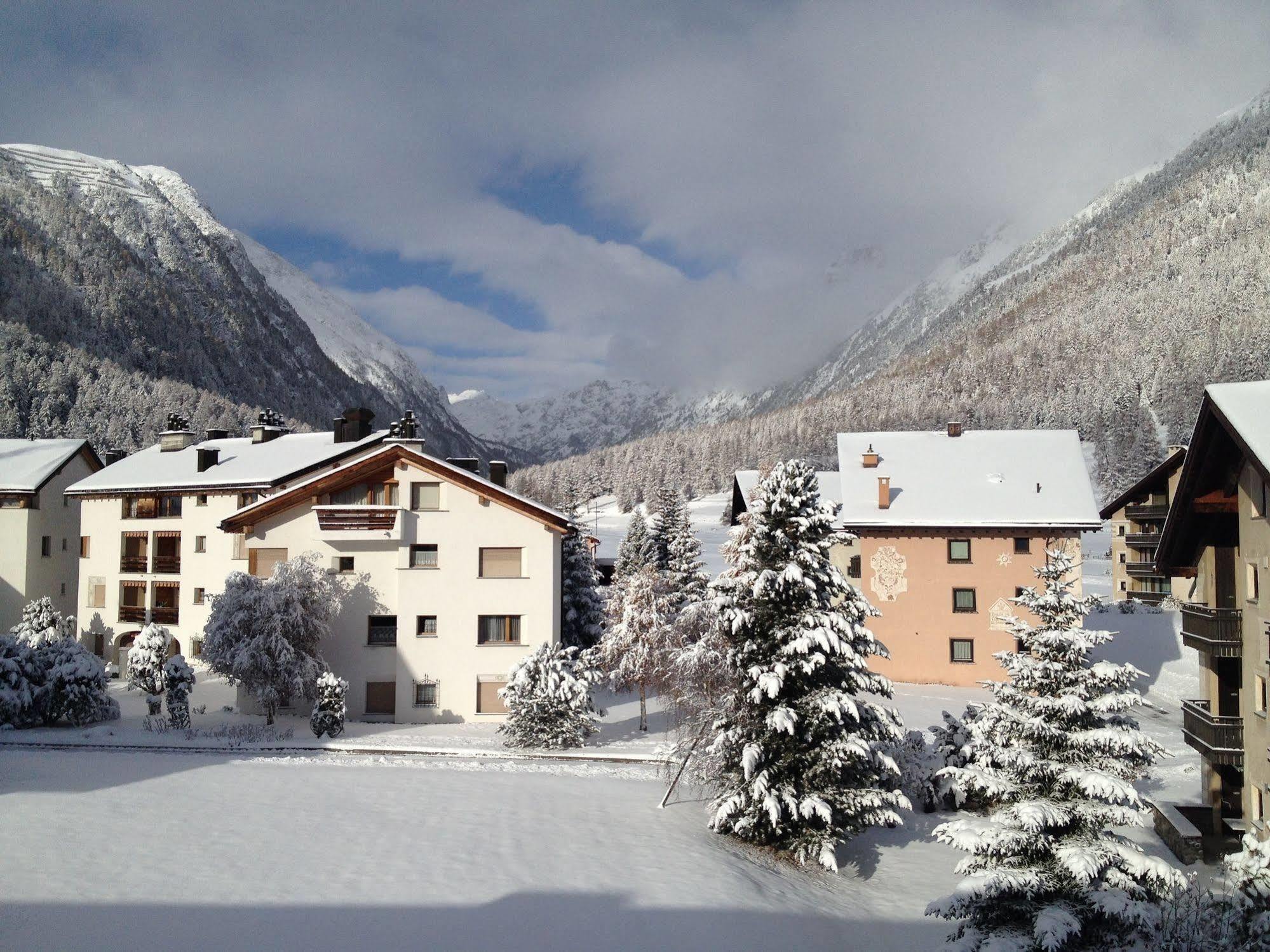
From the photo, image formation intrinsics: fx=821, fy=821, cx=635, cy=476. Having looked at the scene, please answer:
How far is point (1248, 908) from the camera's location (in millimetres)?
11648

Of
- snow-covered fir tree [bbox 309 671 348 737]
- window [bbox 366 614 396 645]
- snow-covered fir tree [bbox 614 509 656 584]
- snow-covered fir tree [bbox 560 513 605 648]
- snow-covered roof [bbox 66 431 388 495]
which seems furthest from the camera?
snow-covered fir tree [bbox 614 509 656 584]

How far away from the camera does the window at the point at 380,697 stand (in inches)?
1302

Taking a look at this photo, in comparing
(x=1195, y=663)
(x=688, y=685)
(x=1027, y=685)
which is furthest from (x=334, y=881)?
(x=1195, y=663)

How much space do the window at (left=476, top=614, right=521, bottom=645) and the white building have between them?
3274 cm

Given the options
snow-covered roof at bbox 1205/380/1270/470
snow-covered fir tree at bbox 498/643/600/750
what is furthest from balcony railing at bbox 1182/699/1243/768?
snow-covered fir tree at bbox 498/643/600/750

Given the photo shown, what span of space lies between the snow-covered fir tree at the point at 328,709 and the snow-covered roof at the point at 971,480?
84.4 ft

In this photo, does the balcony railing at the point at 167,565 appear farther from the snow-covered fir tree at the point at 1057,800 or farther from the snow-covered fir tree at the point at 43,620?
the snow-covered fir tree at the point at 1057,800

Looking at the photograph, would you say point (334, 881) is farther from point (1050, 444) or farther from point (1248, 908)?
point (1050, 444)

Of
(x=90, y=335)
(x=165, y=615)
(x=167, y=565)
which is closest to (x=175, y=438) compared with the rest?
(x=167, y=565)

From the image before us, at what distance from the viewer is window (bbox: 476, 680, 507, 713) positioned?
109ft

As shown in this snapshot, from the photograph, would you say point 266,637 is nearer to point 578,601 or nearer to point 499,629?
point 499,629

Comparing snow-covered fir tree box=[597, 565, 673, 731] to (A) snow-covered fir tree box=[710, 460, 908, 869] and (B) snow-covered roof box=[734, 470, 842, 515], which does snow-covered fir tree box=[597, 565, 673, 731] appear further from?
(B) snow-covered roof box=[734, 470, 842, 515]

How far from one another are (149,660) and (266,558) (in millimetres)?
7000

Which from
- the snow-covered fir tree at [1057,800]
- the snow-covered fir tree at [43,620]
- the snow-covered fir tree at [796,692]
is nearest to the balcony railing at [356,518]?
the snow-covered fir tree at [43,620]
